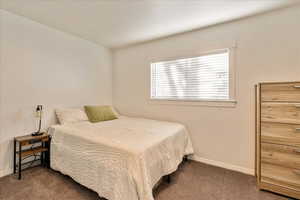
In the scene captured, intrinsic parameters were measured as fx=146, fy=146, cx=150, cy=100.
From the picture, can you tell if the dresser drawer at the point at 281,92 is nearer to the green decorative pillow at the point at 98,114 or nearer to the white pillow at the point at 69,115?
the green decorative pillow at the point at 98,114

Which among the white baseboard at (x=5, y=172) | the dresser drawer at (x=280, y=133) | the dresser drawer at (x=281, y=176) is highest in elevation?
the dresser drawer at (x=280, y=133)

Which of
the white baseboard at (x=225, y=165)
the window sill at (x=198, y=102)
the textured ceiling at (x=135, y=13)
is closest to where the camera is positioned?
the textured ceiling at (x=135, y=13)

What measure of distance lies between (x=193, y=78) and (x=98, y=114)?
192 centimetres

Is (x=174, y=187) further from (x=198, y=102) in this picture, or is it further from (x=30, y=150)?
(x=30, y=150)

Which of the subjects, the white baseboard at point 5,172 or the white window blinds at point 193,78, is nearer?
the white baseboard at point 5,172

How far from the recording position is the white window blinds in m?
2.37

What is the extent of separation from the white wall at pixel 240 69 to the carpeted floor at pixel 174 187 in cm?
39

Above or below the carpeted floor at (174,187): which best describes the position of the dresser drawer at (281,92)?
above

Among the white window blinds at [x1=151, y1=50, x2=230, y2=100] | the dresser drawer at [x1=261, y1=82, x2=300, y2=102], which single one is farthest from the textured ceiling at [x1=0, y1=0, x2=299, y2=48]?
the dresser drawer at [x1=261, y1=82, x2=300, y2=102]

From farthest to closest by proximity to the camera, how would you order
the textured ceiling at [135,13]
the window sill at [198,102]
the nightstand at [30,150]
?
1. the window sill at [198,102]
2. the nightstand at [30,150]
3. the textured ceiling at [135,13]

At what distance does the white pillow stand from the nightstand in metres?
0.34

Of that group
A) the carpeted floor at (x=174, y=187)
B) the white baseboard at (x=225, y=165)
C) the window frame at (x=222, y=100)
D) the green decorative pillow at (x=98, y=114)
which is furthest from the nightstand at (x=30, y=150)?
the white baseboard at (x=225, y=165)

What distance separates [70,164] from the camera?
A: 1924mm

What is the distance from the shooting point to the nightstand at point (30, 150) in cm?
203
